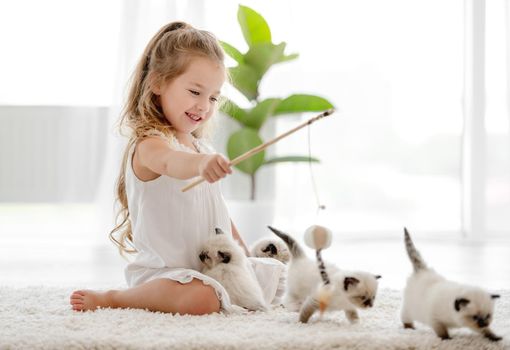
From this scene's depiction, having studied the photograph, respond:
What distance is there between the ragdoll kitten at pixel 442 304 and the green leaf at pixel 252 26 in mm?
1686

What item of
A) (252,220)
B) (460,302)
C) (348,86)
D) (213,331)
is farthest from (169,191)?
(348,86)

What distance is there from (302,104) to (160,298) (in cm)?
148

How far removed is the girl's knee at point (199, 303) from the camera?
1354mm

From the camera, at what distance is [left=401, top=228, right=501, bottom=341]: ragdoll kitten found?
3.48ft

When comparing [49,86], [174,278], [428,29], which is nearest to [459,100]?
[428,29]

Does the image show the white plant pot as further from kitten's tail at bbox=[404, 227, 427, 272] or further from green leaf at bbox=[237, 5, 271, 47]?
kitten's tail at bbox=[404, 227, 427, 272]

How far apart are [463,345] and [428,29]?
270cm

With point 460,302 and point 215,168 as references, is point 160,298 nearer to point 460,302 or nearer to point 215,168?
point 215,168

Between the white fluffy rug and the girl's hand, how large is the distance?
0.25 metres

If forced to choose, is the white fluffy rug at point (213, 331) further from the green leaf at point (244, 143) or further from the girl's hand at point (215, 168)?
the green leaf at point (244, 143)

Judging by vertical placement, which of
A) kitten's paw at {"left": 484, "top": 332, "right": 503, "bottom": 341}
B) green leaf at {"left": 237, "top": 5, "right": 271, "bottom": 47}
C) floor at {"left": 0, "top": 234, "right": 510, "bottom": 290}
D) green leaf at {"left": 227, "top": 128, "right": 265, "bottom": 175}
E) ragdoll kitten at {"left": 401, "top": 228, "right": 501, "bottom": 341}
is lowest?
floor at {"left": 0, "top": 234, "right": 510, "bottom": 290}

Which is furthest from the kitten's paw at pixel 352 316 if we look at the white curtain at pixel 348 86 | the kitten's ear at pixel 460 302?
the white curtain at pixel 348 86

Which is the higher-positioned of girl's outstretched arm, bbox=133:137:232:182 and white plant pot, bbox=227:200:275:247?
girl's outstretched arm, bbox=133:137:232:182

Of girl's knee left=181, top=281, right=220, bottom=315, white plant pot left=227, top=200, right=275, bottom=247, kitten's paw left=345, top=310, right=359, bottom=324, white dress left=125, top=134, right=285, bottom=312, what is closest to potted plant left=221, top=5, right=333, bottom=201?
white plant pot left=227, top=200, right=275, bottom=247
